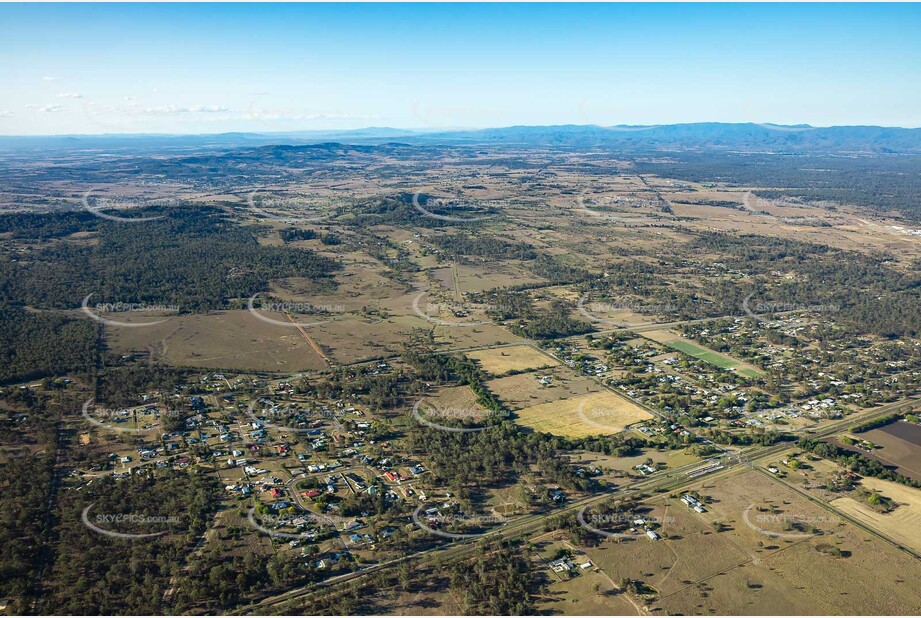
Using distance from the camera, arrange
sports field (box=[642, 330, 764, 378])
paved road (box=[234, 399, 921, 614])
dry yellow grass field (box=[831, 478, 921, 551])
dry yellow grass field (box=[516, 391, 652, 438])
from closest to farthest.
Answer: paved road (box=[234, 399, 921, 614]) < dry yellow grass field (box=[831, 478, 921, 551]) < dry yellow grass field (box=[516, 391, 652, 438]) < sports field (box=[642, 330, 764, 378])

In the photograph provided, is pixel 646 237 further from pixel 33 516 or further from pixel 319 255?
pixel 33 516

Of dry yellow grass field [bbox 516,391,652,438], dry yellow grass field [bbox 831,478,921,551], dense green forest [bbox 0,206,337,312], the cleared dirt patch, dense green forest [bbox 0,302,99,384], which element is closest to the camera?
dry yellow grass field [bbox 831,478,921,551]

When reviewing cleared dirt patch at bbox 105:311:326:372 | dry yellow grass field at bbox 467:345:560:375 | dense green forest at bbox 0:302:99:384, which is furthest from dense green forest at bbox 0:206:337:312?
dry yellow grass field at bbox 467:345:560:375

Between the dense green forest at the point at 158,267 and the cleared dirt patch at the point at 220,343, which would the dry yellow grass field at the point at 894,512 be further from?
the dense green forest at the point at 158,267

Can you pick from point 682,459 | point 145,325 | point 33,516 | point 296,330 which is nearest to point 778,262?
point 682,459

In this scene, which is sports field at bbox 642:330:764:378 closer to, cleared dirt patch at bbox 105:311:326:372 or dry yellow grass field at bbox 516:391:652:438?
dry yellow grass field at bbox 516:391:652:438

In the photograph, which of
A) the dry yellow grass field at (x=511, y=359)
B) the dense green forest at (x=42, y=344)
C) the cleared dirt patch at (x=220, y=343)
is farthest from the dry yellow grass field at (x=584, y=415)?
the dense green forest at (x=42, y=344)

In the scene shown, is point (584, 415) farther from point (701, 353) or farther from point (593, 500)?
point (701, 353)
